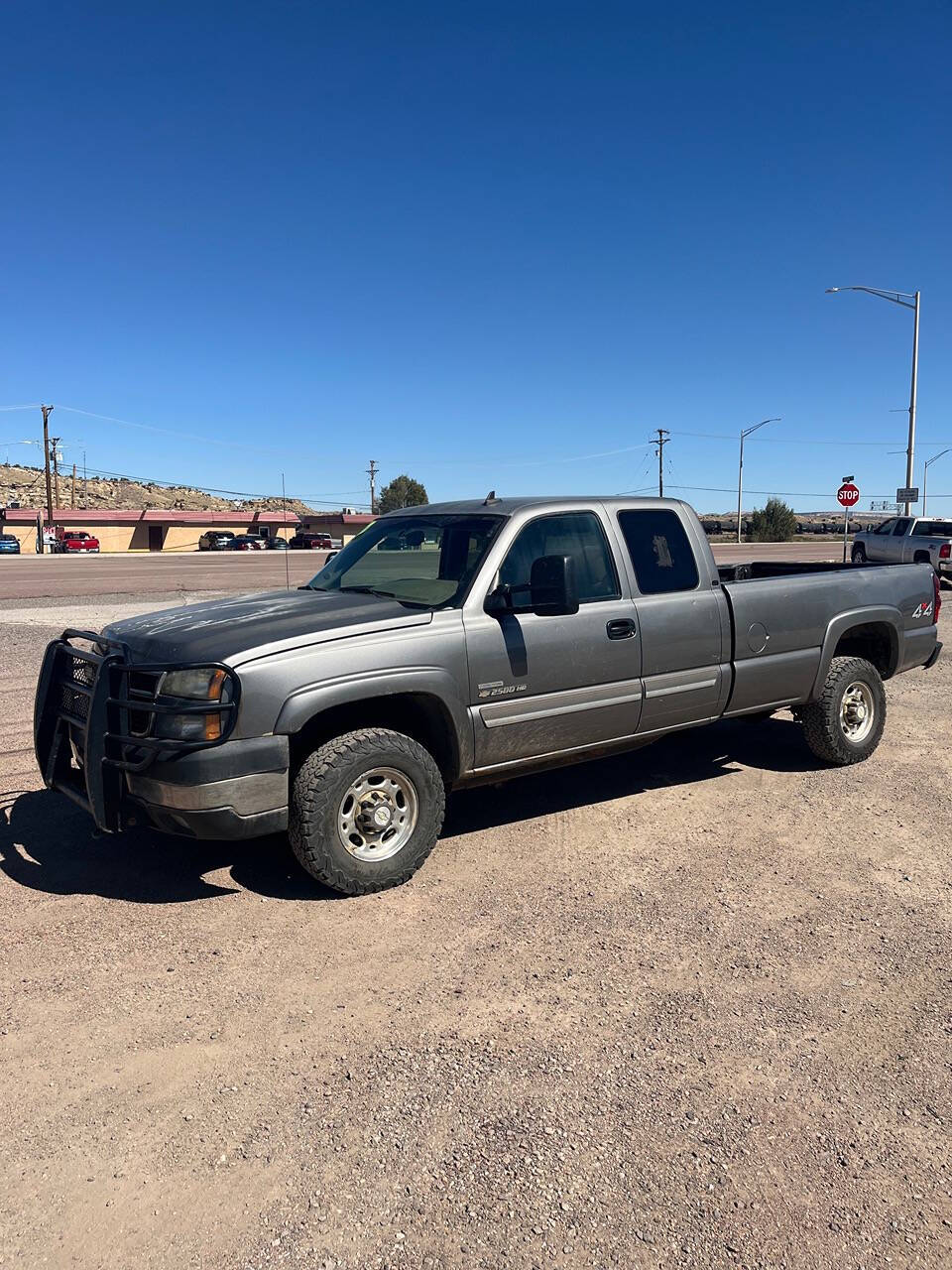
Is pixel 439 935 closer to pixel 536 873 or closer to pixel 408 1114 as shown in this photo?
pixel 536 873

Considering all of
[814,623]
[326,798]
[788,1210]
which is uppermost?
[814,623]

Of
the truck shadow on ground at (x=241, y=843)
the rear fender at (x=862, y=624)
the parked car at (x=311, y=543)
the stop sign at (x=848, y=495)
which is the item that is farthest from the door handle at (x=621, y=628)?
the parked car at (x=311, y=543)

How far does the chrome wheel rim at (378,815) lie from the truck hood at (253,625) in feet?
2.33

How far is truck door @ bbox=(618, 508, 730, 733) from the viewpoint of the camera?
218 inches

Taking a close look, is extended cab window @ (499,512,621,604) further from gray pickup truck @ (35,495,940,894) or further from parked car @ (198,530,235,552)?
parked car @ (198,530,235,552)

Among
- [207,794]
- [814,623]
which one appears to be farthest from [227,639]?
[814,623]

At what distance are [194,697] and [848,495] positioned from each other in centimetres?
3509

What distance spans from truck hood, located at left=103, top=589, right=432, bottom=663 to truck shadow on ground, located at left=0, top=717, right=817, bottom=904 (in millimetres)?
1037

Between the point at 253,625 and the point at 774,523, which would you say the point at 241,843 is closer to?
the point at 253,625

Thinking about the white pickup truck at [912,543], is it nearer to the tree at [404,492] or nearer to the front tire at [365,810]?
the front tire at [365,810]

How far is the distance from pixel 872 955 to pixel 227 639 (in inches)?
123

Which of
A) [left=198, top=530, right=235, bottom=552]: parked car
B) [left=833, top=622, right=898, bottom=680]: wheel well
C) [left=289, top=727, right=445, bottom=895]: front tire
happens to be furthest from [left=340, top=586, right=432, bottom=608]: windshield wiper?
[left=198, top=530, right=235, bottom=552]: parked car

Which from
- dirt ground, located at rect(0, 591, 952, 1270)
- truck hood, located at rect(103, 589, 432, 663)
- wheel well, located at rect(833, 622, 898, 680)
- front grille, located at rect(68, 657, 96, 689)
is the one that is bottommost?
dirt ground, located at rect(0, 591, 952, 1270)

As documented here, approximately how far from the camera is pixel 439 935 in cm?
417
